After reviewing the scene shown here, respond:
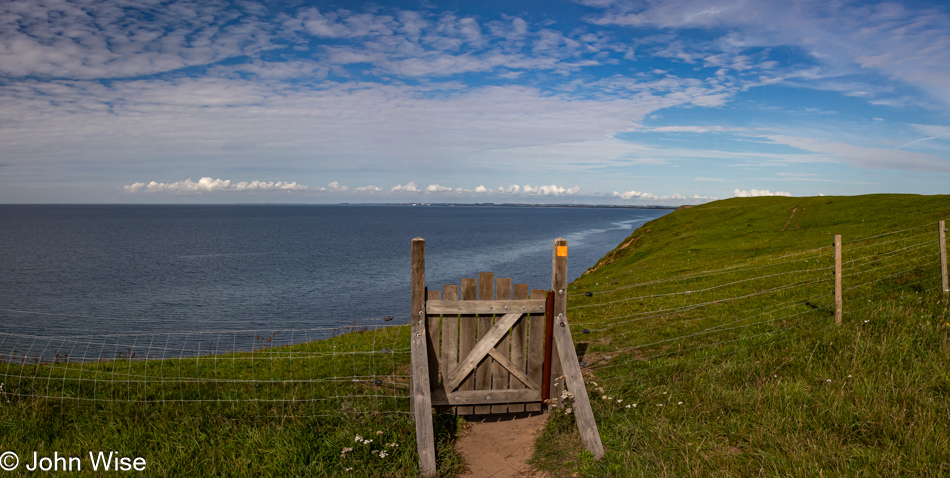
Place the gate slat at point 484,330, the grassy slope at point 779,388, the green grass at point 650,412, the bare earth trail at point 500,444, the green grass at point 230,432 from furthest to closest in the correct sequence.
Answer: the gate slat at point 484,330, the bare earth trail at point 500,444, the green grass at point 230,432, the green grass at point 650,412, the grassy slope at point 779,388

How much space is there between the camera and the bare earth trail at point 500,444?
22.8ft

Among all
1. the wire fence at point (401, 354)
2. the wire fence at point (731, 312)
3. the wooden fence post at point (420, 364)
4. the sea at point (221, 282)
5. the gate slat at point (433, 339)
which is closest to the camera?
the wooden fence post at point (420, 364)

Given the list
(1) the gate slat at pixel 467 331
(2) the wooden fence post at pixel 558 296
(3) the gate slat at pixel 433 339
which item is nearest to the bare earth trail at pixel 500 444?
(2) the wooden fence post at pixel 558 296

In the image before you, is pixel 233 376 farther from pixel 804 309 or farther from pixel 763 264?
pixel 763 264

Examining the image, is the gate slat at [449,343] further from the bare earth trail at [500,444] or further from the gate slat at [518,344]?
the bare earth trail at [500,444]

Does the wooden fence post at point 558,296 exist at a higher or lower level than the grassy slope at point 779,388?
higher

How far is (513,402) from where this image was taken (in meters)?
8.42

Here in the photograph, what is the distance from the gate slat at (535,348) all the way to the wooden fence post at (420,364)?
66.9 inches

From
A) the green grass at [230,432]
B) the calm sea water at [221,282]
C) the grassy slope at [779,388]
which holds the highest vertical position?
the grassy slope at [779,388]

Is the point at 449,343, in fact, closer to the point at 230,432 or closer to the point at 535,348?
Result: the point at 535,348

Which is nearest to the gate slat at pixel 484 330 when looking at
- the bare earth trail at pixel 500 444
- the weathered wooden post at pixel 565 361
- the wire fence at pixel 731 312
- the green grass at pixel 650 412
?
the bare earth trail at pixel 500 444

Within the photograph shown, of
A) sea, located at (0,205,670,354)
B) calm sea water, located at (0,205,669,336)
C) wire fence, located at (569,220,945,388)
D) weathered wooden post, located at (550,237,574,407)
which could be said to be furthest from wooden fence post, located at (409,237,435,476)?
calm sea water, located at (0,205,669,336)

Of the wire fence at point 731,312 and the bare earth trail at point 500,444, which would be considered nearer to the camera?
the bare earth trail at point 500,444

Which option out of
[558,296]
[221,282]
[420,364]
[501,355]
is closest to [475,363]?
[501,355]
